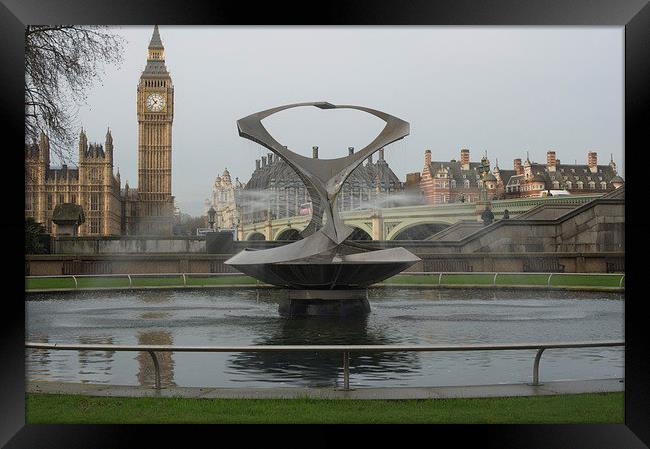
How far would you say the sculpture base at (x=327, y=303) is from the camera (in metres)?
16.9

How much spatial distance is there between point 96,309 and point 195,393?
12.6 m

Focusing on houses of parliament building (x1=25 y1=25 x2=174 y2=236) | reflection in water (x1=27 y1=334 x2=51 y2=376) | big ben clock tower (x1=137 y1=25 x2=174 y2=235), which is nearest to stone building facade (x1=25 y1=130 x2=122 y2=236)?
houses of parliament building (x1=25 y1=25 x2=174 y2=236)

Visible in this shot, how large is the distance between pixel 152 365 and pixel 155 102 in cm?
12506

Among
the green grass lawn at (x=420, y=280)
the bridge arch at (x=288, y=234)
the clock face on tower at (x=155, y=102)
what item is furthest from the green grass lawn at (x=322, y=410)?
the clock face on tower at (x=155, y=102)

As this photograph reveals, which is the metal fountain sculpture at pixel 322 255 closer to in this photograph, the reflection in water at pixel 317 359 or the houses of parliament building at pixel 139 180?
the reflection in water at pixel 317 359

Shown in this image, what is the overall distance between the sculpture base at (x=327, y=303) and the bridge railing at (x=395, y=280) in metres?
11.1

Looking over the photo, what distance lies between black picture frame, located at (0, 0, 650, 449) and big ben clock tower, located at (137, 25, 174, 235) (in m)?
117

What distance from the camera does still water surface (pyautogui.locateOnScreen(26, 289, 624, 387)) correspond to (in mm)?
10734

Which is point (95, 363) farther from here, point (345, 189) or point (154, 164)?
point (154, 164)

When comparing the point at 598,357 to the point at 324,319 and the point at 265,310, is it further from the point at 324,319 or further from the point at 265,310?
the point at 265,310

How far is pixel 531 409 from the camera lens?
8.12 meters

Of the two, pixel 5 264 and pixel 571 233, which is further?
pixel 571 233
